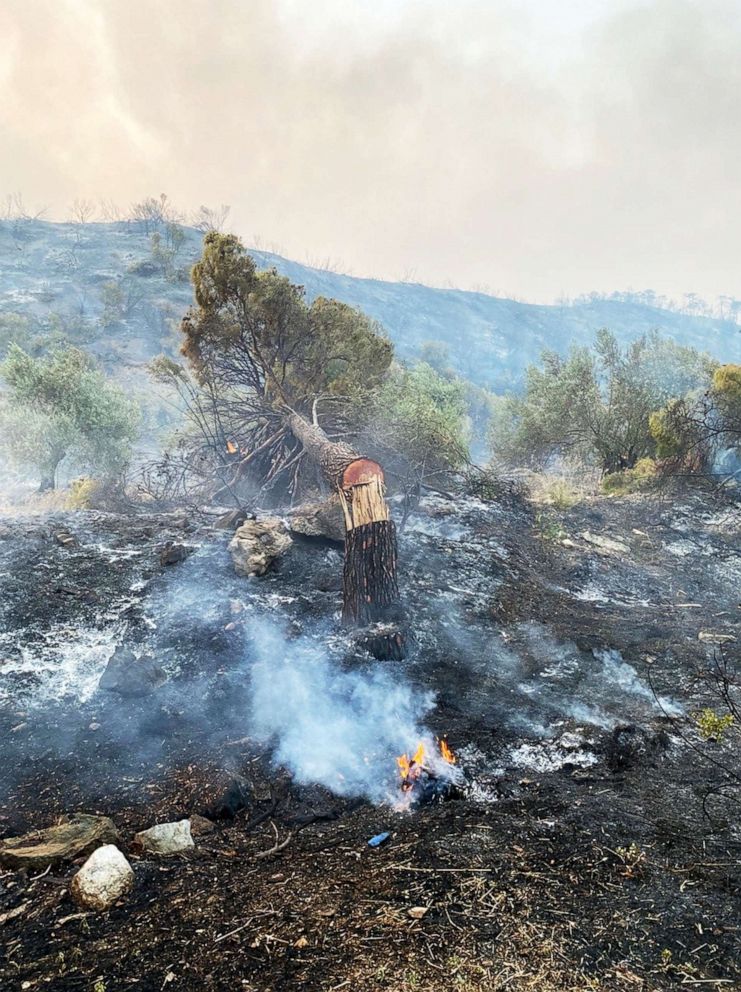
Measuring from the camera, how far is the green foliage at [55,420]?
48.4 feet

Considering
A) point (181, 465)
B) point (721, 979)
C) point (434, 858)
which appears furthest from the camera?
point (181, 465)

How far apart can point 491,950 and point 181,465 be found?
1132 centimetres

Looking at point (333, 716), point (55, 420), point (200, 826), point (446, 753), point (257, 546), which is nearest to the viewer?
point (200, 826)

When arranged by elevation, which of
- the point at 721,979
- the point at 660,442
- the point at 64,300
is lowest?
the point at 721,979

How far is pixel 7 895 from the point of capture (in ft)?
8.58

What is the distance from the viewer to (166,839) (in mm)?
3043

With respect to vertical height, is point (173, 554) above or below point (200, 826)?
above

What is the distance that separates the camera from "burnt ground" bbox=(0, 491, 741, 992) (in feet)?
7.03

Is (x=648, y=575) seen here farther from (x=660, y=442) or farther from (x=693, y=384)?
(x=693, y=384)

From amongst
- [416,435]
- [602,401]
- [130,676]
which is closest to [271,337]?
[416,435]

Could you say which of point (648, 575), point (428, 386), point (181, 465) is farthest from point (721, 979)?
point (428, 386)

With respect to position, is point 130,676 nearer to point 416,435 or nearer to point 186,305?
point 416,435

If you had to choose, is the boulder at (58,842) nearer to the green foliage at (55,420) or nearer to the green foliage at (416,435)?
the green foliage at (416,435)

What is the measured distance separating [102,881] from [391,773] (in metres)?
2.12
